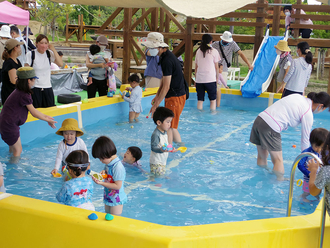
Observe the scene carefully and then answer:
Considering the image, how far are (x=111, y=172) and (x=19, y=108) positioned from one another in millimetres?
2138

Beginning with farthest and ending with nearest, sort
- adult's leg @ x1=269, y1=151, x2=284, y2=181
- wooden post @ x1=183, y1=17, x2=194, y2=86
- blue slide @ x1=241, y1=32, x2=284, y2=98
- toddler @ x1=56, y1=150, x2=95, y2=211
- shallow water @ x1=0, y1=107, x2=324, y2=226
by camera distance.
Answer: wooden post @ x1=183, y1=17, x2=194, y2=86, blue slide @ x1=241, y1=32, x2=284, y2=98, adult's leg @ x1=269, y1=151, x2=284, y2=181, shallow water @ x1=0, y1=107, x2=324, y2=226, toddler @ x1=56, y1=150, x2=95, y2=211

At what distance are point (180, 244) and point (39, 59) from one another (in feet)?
15.3

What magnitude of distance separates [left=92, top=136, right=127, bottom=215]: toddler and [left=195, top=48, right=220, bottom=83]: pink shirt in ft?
17.6

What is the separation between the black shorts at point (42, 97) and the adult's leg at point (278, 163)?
156 inches

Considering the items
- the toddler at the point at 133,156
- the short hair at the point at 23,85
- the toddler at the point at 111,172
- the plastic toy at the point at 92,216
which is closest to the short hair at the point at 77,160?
the toddler at the point at 111,172

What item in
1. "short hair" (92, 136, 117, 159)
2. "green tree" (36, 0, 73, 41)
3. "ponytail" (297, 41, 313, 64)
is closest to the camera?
"short hair" (92, 136, 117, 159)

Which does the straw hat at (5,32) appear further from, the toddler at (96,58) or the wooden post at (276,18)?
the wooden post at (276,18)

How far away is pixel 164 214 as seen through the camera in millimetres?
4109

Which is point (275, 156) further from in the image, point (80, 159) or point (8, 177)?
point (8, 177)

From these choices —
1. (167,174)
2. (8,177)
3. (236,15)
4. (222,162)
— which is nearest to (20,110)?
(8,177)

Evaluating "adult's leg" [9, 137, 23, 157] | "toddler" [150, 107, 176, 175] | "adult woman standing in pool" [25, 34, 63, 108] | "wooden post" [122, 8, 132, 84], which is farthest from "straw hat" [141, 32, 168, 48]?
"wooden post" [122, 8, 132, 84]

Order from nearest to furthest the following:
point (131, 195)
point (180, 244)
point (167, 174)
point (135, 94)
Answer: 1. point (180, 244)
2. point (131, 195)
3. point (167, 174)
4. point (135, 94)

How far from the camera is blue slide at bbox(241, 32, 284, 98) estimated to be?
1045 cm

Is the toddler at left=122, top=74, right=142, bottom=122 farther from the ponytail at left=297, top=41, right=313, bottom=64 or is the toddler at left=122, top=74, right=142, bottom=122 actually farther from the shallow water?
the ponytail at left=297, top=41, right=313, bottom=64
